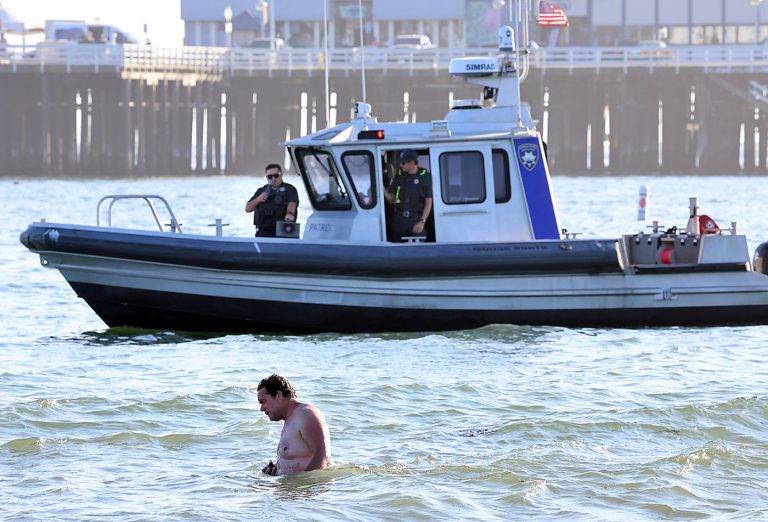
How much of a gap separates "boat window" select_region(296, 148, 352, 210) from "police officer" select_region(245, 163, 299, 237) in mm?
208

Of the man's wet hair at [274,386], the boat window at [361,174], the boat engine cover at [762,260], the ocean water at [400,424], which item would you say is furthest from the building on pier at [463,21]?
the man's wet hair at [274,386]

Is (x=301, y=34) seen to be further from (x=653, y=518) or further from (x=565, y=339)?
(x=653, y=518)

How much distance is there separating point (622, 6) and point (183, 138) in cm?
2215

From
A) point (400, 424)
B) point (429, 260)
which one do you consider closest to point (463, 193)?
point (429, 260)

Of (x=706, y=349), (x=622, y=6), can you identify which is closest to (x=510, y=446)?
(x=706, y=349)

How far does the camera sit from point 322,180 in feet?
49.1

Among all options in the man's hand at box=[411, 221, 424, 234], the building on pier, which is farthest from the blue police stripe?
the building on pier

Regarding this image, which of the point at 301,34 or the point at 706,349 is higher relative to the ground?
the point at 301,34

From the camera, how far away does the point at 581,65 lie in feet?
180

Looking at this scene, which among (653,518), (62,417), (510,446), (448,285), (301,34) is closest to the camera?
(653,518)

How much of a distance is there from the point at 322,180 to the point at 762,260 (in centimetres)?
431

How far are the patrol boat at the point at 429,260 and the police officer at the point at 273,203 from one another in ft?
Answer: 0.93

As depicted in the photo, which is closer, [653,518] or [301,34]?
[653,518]

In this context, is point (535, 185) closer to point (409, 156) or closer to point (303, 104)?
point (409, 156)
